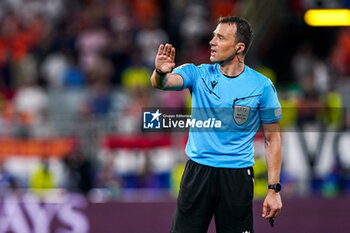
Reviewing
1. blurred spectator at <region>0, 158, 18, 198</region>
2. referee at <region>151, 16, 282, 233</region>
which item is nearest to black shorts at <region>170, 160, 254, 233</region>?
referee at <region>151, 16, 282, 233</region>

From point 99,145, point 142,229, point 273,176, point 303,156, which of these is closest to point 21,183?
point 99,145

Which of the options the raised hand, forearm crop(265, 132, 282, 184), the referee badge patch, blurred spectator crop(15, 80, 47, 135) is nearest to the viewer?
the raised hand

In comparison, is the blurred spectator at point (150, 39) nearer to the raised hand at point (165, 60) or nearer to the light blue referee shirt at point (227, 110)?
the light blue referee shirt at point (227, 110)

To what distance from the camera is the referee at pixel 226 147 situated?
5.63m

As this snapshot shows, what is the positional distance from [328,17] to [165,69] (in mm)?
7394

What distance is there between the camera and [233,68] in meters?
5.73

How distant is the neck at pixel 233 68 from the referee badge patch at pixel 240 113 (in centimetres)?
27

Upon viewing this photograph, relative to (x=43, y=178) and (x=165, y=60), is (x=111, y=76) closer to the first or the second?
(x=43, y=178)

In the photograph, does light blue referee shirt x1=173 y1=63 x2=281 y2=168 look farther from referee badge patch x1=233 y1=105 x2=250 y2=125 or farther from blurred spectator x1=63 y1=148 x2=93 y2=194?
blurred spectator x1=63 y1=148 x2=93 y2=194

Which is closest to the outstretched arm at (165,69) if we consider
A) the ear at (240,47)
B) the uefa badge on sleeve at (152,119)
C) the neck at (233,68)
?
the neck at (233,68)

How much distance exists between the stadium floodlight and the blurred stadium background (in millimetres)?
152

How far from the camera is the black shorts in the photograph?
563 centimetres

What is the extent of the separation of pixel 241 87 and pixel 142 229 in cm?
563

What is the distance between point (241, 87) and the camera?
18.6ft
